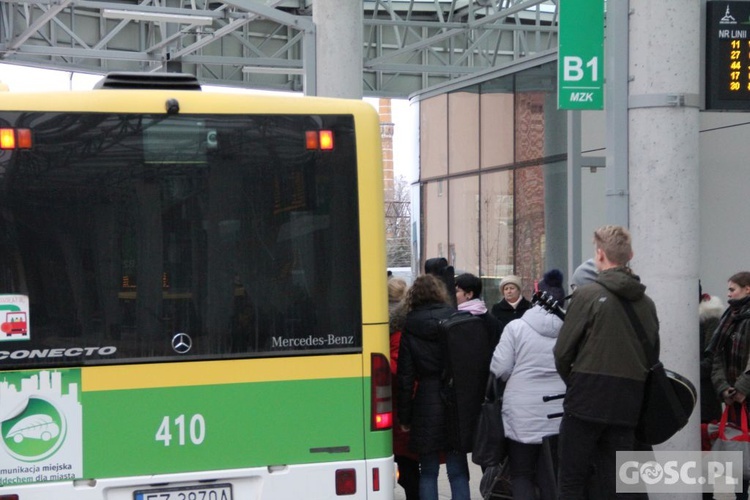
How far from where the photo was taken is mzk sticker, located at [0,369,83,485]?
5.34 metres

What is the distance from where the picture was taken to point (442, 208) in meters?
22.2

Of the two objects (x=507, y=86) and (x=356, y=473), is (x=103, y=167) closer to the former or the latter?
(x=356, y=473)

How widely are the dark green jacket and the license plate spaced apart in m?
1.81

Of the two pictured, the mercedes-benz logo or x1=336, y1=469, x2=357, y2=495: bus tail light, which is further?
x1=336, y1=469, x2=357, y2=495: bus tail light

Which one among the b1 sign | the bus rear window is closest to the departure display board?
the b1 sign

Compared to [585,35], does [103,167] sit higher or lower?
lower

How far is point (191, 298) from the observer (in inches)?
222

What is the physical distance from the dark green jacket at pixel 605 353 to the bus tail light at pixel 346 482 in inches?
46.0

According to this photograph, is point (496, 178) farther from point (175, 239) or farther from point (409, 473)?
point (175, 239)

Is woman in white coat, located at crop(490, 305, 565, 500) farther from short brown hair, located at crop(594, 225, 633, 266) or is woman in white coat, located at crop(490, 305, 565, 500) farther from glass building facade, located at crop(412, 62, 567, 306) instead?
glass building facade, located at crop(412, 62, 567, 306)

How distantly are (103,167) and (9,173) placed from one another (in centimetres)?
45

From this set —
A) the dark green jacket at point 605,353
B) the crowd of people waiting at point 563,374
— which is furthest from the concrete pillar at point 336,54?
the dark green jacket at point 605,353

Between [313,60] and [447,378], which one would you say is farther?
[313,60]

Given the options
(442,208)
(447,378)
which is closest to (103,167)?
(447,378)
